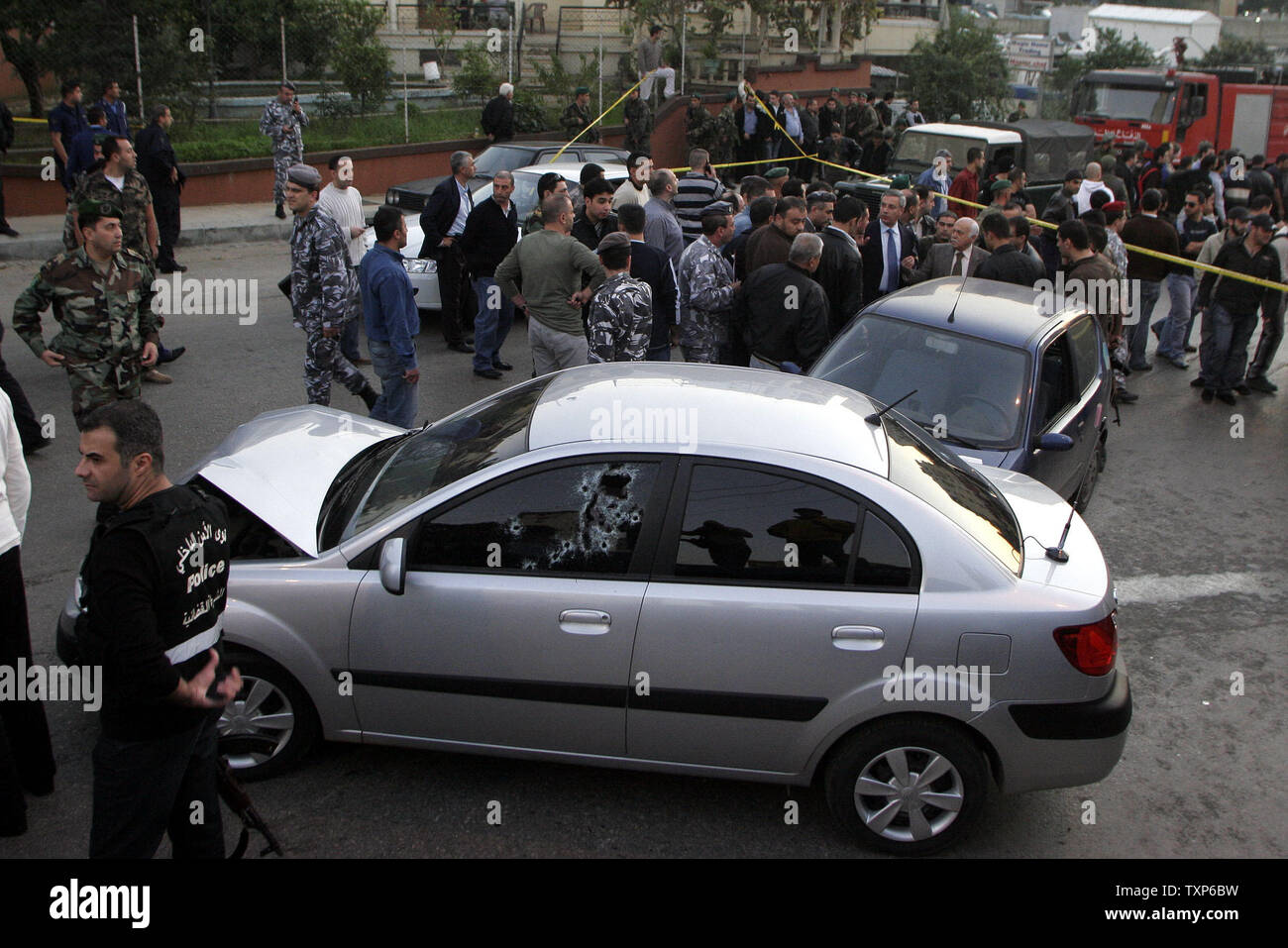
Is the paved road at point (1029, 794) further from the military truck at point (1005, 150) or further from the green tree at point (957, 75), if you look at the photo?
the green tree at point (957, 75)

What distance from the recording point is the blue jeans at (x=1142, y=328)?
11086 mm

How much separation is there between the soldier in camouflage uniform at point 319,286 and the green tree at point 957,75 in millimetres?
27003

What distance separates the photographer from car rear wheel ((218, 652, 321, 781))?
425cm

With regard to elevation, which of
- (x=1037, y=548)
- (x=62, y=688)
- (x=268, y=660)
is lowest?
(x=62, y=688)

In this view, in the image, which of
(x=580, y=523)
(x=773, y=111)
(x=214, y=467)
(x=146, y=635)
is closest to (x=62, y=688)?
(x=214, y=467)

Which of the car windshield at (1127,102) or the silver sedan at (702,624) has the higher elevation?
the car windshield at (1127,102)

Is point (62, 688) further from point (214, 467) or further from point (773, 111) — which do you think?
point (773, 111)

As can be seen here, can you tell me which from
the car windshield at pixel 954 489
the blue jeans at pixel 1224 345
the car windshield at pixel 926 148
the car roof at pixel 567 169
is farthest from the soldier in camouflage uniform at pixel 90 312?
the car windshield at pixel 926 148

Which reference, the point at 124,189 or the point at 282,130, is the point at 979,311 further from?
the point at 282,130

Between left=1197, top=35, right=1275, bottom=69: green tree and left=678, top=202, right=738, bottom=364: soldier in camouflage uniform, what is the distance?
42.3 meters

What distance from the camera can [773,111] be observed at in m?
22.3

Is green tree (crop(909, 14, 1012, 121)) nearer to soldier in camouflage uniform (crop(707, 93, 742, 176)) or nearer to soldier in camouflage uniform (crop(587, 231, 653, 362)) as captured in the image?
soldier in camouflage uniform (crop(707, 93, 742, 176))

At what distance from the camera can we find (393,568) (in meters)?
4.03

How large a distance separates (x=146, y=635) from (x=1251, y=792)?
4.31 metres
